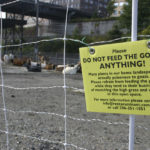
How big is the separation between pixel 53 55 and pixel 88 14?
18.5m

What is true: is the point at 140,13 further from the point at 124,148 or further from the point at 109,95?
the point at 109,95

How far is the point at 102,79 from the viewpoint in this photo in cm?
189

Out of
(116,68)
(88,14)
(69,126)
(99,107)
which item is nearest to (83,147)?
(69,126)

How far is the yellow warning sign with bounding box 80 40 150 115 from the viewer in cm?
172

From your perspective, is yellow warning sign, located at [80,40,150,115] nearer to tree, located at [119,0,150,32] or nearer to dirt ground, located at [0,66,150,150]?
dirt ground, located at [0,66,150,150]

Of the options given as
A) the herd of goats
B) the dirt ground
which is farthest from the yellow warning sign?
the herd of goats

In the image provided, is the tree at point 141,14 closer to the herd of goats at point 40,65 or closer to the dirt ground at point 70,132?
the herd of goats at point 40,65

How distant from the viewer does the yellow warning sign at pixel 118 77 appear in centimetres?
172

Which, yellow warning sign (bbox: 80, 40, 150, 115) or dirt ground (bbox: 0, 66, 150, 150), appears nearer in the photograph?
yellow warning sign (bbox: 80, 40, 150, 115)

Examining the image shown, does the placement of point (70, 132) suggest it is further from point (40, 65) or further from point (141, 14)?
point (141, 14)

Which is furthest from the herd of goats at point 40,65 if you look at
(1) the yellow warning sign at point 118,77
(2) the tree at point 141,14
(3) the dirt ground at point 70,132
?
(1) the yellow warning sign at point 118,77

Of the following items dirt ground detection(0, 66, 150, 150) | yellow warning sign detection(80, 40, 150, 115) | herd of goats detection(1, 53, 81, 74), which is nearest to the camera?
yellow warning sign detection(80, 40, 150, 115)

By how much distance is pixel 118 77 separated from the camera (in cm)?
182

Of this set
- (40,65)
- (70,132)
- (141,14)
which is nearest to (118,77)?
(70,132)
